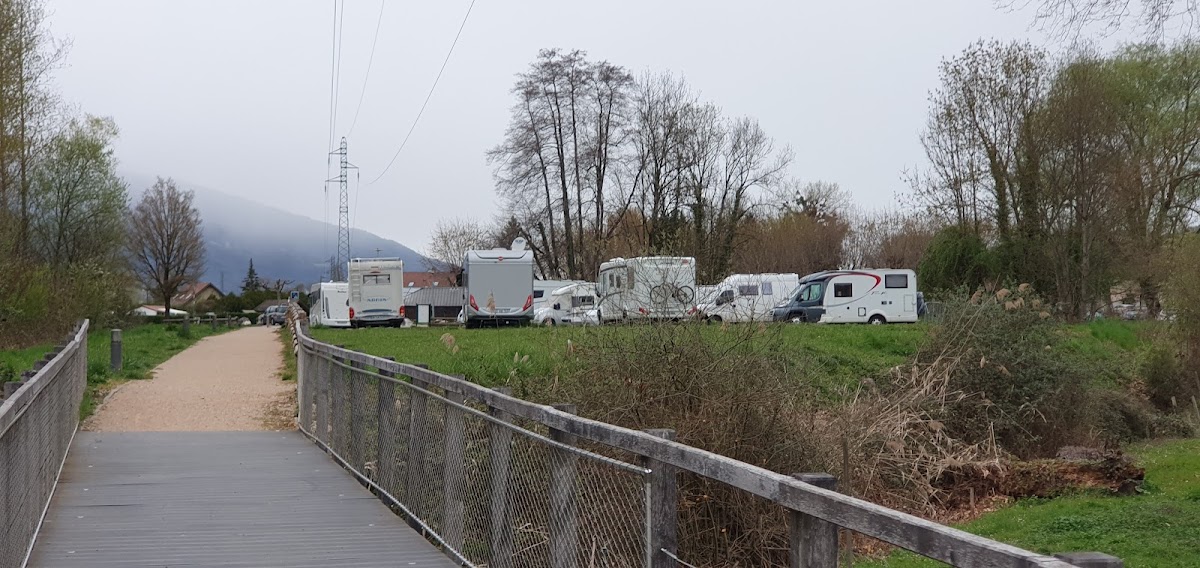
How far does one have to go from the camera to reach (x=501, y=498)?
279 inches

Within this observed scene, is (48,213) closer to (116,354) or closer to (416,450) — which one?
(116,354)

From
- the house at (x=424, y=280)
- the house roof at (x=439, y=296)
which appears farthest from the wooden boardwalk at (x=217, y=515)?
the house roof at (x=439, y=296)

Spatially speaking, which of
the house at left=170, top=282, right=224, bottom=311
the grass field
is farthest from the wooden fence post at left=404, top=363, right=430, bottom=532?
the house at left=170, top=282, right=224, bottom=311

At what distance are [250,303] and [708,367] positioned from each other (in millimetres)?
114539

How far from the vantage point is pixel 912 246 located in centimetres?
6838

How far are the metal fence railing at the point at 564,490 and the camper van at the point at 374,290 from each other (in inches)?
1288

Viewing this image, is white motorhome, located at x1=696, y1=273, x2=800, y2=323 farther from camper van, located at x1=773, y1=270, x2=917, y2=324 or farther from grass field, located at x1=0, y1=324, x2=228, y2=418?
camper van, located at x1=773, y1=270, x2=917, y2=324

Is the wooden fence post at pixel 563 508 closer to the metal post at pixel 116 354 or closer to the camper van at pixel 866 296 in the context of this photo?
the metal post at pixel 116 354

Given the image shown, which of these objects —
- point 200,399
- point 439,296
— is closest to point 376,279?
point 200,399

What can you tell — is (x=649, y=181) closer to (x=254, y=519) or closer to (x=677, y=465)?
(x=254, y=519)

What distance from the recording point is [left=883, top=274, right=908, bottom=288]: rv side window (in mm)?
42656

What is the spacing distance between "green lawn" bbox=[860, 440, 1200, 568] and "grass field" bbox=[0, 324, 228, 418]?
13712 millimetres

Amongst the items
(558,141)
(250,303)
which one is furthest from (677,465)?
(250,303)

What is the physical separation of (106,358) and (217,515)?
20782mm
